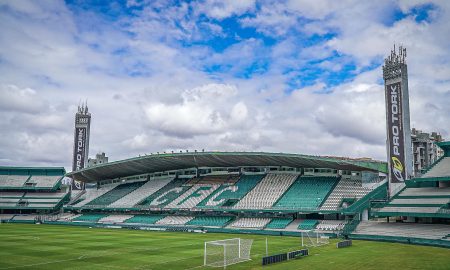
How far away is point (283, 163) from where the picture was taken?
7725cm

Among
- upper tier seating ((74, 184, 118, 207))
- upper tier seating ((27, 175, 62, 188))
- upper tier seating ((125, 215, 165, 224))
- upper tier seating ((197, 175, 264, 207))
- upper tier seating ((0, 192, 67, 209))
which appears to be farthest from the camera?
upper tier seating ((27, 175, 62, 188))

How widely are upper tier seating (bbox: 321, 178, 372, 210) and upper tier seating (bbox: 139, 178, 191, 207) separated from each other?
32768 mm

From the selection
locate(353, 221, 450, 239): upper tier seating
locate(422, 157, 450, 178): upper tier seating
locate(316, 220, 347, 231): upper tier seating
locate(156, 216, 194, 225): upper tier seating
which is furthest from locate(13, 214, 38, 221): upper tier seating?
locate(422, 157, 450, 178): upper tier seating

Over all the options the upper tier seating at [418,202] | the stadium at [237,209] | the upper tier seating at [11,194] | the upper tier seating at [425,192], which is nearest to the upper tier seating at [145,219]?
the stadium at [237,209]

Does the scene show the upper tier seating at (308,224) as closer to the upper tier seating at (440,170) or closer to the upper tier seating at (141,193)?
the upper tier seating at (440,170)

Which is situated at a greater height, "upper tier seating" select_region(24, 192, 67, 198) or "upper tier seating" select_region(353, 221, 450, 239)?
"upper tier seating" select_region(24, 192, 67, 198)

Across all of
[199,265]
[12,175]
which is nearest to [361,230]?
[199,265]

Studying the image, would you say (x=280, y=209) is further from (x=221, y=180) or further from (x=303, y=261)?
(x=303, y=261)

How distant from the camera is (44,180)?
109125 mm

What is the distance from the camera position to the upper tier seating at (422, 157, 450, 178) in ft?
177

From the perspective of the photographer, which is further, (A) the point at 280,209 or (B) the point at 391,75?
(A) the point at 280,209

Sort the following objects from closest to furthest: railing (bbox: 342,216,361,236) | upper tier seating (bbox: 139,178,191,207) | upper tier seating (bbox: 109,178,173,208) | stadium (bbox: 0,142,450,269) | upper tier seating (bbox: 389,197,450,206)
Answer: stadium (bbox: 0,142,450,269), upper tier seating (bbox: 389,197,450,206), railing (bbox: 342,216,361,236), upper tier seating (bbox: 139,178,191,207), upper tier seating (bbox: 109,178,173,208)

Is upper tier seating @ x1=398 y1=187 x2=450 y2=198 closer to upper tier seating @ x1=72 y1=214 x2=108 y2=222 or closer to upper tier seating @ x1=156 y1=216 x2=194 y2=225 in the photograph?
upper tier seating @ x1=156 y1=216 x2=194 y2=225

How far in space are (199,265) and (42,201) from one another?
82781 millimetres
